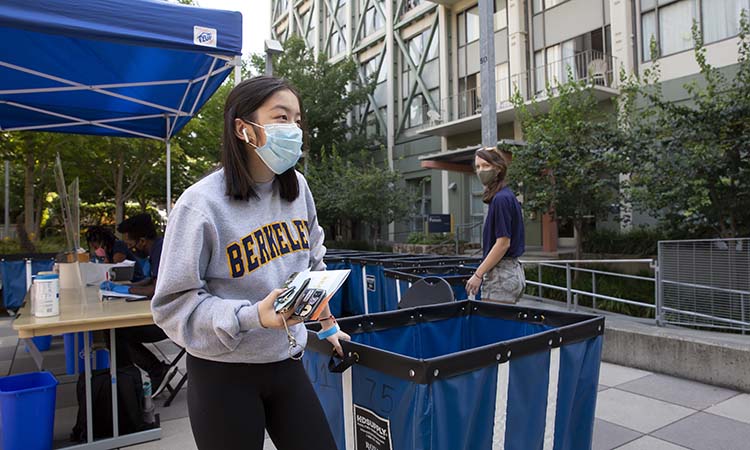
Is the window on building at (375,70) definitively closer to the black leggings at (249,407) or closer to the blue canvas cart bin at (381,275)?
the blue canvas cart bin at (381,275)

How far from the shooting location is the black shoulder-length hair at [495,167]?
13.6ft

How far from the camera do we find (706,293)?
19.7 feet

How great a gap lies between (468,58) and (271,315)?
73.2 ft

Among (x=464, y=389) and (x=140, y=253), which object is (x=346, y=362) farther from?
(x=140, y=253)

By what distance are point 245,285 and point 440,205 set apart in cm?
2188

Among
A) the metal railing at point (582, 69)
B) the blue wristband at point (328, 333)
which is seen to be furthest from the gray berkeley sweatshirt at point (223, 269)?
the metal railing at point (582, 69)

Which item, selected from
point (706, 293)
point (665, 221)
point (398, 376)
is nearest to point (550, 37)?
point (665, 221)

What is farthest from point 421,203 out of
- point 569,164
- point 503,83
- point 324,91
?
point 569,164

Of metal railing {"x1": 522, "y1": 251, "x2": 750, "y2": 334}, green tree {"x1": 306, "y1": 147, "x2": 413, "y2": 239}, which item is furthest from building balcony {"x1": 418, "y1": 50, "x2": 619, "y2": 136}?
metal railing {"x1": 522, "y1": 251, "x2": 750, "y2": 334}

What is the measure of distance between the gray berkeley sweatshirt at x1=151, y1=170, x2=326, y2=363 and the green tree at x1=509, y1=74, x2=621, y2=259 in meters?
9.65

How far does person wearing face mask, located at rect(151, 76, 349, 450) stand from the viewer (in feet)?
4.96

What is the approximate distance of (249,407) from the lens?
1.64 m

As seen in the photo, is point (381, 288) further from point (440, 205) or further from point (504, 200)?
point (440, 205)

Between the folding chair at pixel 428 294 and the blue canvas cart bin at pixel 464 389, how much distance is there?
833 millimetres
